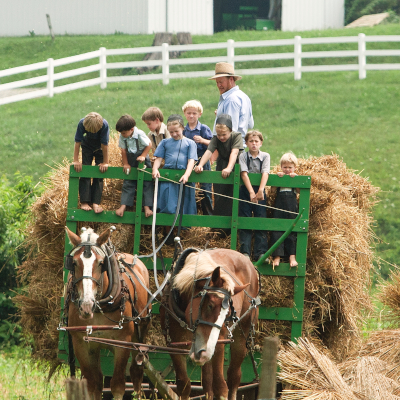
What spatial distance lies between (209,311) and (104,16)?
24895 mm

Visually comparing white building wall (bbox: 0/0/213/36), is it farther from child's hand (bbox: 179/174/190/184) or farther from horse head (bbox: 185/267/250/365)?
horse head (bbox: 185/267/250/365)

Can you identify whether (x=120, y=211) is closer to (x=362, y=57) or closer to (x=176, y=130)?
(x=176, y=130)

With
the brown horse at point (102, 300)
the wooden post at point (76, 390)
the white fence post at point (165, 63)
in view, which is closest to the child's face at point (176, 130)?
the brown horse at point (102, 300)

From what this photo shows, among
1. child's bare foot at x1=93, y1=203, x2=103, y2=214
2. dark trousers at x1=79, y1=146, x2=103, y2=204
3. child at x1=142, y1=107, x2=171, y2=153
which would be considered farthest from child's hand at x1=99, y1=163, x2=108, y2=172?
child at x1=142, y1=107, x2=171, y2=153

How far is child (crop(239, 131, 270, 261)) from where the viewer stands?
A: 6408 millimetres

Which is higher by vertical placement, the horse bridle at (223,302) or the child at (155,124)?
the child at (155,124)

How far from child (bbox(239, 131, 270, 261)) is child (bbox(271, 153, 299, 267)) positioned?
144mm

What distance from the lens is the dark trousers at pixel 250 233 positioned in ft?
21.4

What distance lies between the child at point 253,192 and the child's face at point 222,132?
0.23 meters

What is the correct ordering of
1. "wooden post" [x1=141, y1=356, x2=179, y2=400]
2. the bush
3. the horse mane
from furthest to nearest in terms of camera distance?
the bush < "wooden post" [x1=141, y1=356, x2=179, y2=400] < the horse mane

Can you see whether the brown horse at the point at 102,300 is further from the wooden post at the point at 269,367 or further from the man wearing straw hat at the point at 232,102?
the man wearing straw hat at the point at 232,102

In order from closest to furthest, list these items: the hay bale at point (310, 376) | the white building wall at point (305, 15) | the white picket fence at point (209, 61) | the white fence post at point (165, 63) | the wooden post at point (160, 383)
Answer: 1. the hay bale at point (310, 376)
2. the wooden post at point (160, 383)
3. the white picket fence at point (209, 61)
4. the white fence post at point (165, 63)
5. the white building wall at point (305, 15)

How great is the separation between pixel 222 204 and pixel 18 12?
80.8 feet

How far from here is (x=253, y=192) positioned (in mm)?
6371
